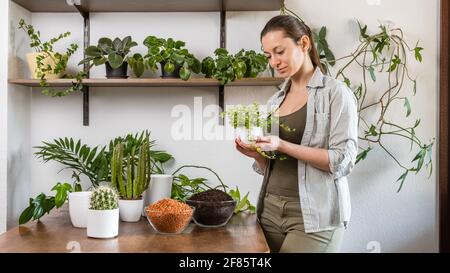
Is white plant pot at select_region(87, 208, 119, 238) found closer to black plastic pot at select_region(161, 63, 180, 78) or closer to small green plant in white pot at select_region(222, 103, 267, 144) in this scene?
small green plant in white pot at select_region(222, 103, 267, 144)

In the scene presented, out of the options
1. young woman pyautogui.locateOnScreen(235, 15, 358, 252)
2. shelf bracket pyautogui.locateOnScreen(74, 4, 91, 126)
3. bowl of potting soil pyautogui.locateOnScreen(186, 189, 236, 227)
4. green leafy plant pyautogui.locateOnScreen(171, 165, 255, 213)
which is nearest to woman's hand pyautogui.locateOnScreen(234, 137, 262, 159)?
young woman pyautogui.locateOnScreen(235, 15, 358, 252)

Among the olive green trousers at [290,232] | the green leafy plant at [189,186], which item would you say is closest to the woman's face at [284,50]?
the olive green trousers at [290,232]

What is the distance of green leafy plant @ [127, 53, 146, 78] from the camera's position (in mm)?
1706

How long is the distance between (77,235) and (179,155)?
744mm

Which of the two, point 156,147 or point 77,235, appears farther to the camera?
point 156,147

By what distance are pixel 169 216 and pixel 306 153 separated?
335 mm

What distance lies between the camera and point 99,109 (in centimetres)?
184

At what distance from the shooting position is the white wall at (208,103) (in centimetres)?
176

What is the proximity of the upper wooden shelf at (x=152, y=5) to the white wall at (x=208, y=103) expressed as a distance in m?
0.03

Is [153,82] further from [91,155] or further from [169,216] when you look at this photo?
[169,216]

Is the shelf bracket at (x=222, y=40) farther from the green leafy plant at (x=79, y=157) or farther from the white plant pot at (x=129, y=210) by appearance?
the white plant pot at (x=129, y=210)

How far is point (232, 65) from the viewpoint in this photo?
165 cm
